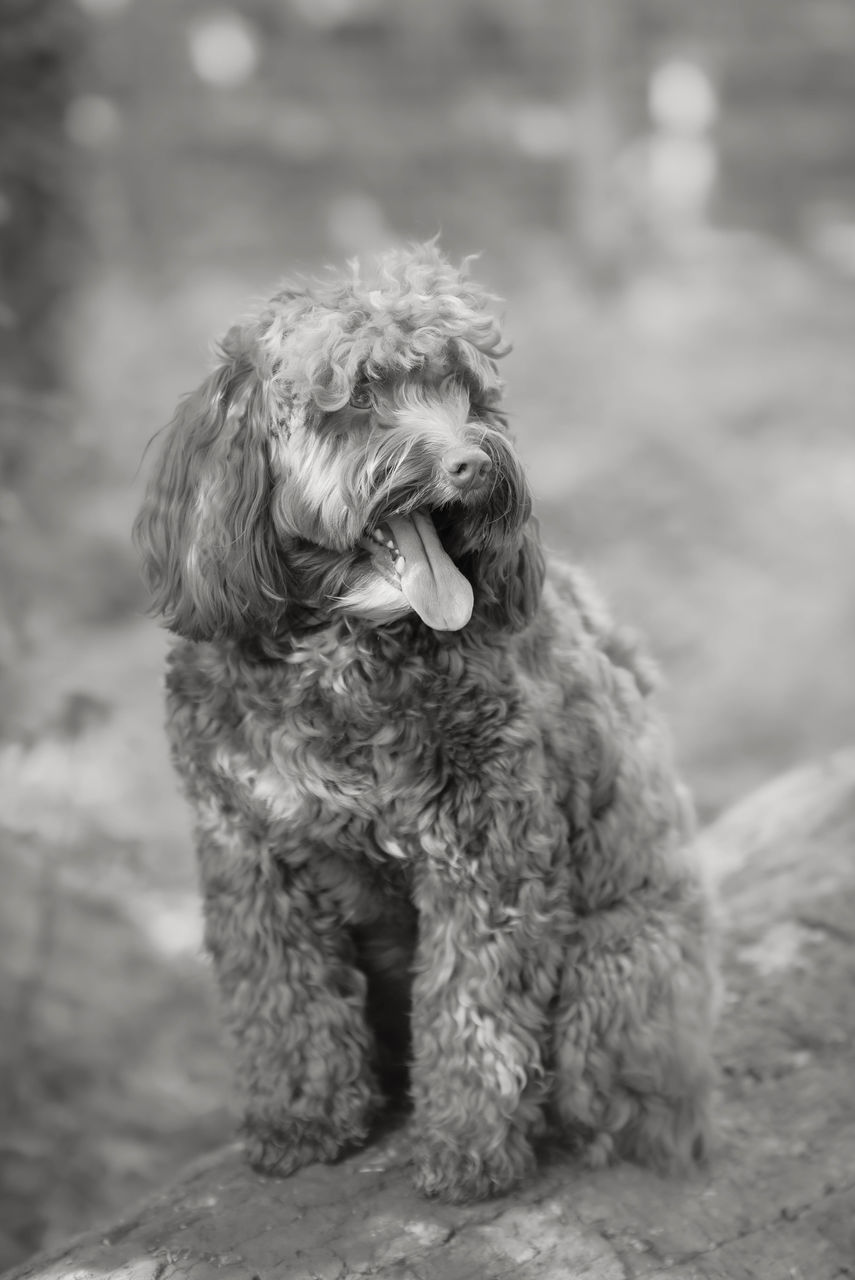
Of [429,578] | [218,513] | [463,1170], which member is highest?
[218,513]

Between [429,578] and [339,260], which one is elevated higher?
[339,260]

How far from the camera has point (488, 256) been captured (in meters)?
14.4

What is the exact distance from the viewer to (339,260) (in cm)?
1385

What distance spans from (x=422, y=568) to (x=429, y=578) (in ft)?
0.11

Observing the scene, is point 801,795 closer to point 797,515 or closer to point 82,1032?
point 82,1032

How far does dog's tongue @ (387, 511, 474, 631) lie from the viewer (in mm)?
3152

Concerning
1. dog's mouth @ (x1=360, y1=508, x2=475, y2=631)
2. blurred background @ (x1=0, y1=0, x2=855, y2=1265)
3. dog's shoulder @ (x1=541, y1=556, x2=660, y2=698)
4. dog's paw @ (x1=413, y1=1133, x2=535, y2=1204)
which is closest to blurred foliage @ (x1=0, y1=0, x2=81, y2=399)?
blurred background @ (x1=0, y1=0, x2=855, y2=1265)

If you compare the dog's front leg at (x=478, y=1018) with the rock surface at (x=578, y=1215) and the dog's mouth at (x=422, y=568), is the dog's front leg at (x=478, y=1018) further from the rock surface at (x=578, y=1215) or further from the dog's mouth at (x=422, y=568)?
the dog's mouth at (x=422, y=568)

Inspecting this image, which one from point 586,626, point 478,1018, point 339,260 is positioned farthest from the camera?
point 339,260

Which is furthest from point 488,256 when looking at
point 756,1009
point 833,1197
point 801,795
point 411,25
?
point 833,1197

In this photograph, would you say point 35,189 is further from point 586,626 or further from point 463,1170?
point 463,1170

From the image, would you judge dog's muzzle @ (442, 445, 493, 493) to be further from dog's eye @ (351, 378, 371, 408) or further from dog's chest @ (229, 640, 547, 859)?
dog's chest @ (229, 640, 547, 859)

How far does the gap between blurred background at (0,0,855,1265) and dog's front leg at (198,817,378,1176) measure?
1.26 meters

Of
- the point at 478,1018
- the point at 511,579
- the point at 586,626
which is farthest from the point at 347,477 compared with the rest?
the point at 478,1018
